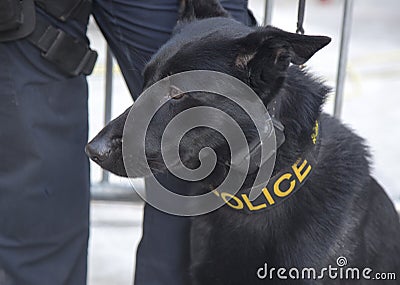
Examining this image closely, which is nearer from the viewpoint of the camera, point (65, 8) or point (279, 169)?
point (279, 169)

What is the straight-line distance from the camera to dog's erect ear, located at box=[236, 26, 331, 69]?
67.4 inches

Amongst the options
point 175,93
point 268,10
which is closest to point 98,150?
point 175,93

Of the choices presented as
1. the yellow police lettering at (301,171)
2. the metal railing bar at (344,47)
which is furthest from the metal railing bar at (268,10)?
the yellow police lettering at (301,171)

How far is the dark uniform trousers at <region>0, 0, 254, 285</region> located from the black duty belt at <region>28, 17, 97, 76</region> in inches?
1.1

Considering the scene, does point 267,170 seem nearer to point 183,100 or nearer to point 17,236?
point 183,100

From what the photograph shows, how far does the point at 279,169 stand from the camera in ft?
6.54

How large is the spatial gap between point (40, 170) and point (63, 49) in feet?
1.29

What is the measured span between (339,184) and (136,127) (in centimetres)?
64

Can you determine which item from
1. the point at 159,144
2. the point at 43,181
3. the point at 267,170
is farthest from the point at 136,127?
the point at 43,181

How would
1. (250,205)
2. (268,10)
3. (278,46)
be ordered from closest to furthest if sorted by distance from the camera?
1. (278,46)
2. (250,205)
3. (268,10)

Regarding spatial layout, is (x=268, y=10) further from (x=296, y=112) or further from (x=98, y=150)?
(x=98, y=150)

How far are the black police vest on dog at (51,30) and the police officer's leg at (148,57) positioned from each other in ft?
0.27

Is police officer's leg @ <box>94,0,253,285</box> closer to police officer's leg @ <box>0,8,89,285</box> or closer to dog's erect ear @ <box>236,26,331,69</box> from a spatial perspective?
police officer's leg @ <box>0,8,89,285</box>

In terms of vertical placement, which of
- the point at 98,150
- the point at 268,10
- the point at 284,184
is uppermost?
the point at 268,10
